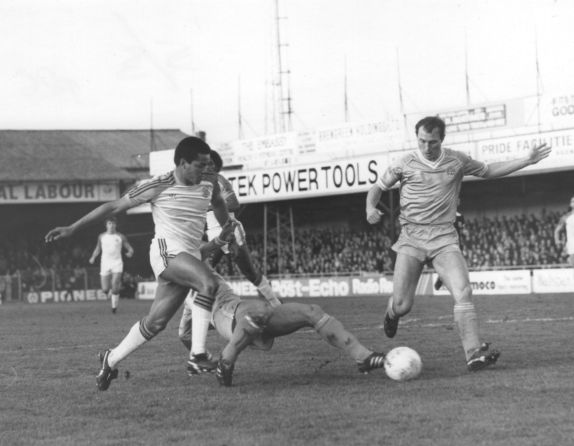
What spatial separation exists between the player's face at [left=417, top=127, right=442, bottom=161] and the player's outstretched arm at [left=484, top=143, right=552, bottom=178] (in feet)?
2.11

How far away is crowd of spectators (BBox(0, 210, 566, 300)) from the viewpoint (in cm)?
3872

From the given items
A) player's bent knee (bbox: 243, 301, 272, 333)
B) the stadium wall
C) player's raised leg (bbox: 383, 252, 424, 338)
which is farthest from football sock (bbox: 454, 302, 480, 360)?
the stadium wall

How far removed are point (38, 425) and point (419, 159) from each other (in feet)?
16.0

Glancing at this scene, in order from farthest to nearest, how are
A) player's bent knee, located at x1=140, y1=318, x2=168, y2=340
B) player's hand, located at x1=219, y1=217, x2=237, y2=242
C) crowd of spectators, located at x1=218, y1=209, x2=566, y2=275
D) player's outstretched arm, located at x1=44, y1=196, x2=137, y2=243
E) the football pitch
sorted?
crowd of spectators, located at x1=218, y1=209, x2=566, y2=275 → player's hand, located at x1=219, y1=217, x2=237, y2=242 → player's bent knee, located at x1=140, y1=318, x2=168, y2=340 → player's outstretched arm, located at x1=44, y1=196, x2=137, y2=243 → the football pitch

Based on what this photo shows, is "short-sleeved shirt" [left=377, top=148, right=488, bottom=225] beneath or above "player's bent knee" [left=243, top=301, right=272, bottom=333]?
above

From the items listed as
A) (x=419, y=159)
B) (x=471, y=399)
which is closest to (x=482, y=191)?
(x=419, y=159)

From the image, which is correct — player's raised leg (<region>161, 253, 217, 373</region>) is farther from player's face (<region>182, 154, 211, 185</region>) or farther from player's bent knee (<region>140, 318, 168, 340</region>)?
player's face (<region>182, 154, 211, 185</region>)

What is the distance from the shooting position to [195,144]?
9.60 m

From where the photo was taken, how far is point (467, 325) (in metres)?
9.96

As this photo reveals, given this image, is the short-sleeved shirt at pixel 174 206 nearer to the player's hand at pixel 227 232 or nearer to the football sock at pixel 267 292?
the player's hand at pixel 227 232

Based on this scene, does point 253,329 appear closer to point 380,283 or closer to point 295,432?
point 295,432

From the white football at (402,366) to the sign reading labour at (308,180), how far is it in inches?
1274

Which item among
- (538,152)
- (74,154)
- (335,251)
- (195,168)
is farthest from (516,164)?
(74,154)

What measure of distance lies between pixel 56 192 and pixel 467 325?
4626cm
